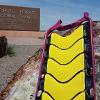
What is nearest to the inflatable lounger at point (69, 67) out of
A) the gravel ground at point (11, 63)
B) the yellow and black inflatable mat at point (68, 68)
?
the yellow and black inflatable mat at point (68, 68)

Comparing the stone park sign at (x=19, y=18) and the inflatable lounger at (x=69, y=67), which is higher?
the stone park sign at (x=19, y=18)

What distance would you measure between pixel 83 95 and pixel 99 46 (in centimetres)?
123

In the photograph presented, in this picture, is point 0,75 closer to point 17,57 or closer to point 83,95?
point 17,57

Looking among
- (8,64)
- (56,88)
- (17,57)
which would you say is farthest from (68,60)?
(17,57)

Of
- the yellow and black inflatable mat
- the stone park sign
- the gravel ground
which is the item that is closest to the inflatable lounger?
the yellow and black inflatable mat

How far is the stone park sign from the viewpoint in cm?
3114

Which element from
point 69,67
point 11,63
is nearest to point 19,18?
point 11,63

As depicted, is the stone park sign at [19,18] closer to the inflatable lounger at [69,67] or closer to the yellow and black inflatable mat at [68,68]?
the inflatable lounger at [69,67]

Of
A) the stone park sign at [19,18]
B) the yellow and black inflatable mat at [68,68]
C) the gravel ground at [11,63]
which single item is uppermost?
the stone park sign at [19,18]

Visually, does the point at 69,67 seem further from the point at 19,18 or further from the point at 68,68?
the point at 19,18

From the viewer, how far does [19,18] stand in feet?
103

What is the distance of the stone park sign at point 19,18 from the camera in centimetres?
3114

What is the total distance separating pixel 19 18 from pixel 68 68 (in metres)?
26.2

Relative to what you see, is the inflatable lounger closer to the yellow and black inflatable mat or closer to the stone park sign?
the yellow and black inflatable mat
